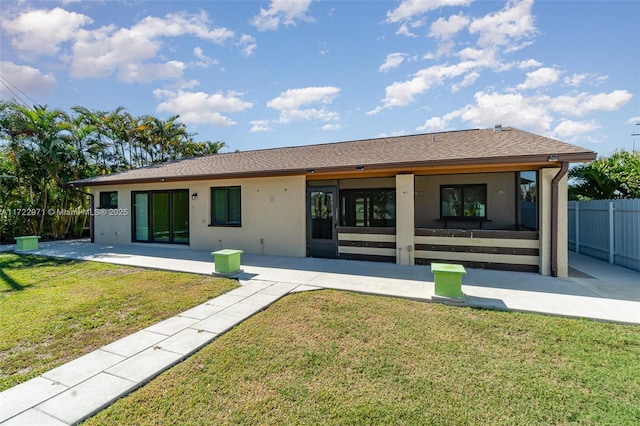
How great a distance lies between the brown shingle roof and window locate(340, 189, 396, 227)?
5.25ft

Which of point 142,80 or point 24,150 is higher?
point 142,80

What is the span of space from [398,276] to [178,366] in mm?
4939

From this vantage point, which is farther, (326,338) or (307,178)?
(307,178)

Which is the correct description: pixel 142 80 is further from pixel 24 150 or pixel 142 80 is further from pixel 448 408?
pixel 448 408

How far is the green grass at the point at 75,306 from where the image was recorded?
354cm

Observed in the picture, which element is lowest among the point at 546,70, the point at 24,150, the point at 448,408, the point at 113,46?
the point at 448,408

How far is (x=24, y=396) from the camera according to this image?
2701 millimetres

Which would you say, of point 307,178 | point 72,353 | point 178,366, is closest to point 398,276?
point 307,178

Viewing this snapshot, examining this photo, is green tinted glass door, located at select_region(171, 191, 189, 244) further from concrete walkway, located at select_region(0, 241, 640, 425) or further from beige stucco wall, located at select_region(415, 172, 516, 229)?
beige stucco wall, located at select_region(415, 172, 516, 229)

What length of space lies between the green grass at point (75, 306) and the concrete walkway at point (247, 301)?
326 mm

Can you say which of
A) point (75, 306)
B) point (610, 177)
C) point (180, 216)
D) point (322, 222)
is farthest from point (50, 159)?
point (610, 177)

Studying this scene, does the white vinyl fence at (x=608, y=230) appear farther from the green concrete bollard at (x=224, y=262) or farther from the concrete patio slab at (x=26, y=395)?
the concrete patio slab at (x=26, y=395)

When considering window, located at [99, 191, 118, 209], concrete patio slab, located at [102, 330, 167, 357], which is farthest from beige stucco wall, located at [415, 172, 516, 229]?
window, located at [99, 191, 118, 209]

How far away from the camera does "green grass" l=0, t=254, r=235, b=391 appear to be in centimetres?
354
